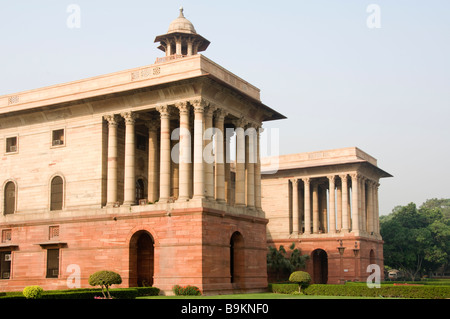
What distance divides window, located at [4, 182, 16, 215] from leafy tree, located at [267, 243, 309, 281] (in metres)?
28.9

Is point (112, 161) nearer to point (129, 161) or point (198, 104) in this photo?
point (129, 161)

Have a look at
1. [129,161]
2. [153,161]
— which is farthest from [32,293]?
[153,161]

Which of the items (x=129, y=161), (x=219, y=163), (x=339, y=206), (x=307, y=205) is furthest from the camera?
(x=339, y=206)

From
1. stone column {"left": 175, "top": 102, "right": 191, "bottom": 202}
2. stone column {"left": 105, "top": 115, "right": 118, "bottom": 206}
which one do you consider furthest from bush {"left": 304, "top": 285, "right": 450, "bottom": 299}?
stone column {"left": 105, "top": 115, "right": 118, "bottom": 206}

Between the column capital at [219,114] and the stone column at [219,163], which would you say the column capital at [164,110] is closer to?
the column capital at [219,114]

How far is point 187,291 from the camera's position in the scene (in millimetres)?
43719

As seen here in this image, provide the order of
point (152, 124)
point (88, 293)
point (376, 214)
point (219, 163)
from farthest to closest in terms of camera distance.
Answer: point (376, 214)
point (152, 124)
point (219, 163)
point (88, 293)

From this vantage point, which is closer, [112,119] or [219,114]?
[219,114]

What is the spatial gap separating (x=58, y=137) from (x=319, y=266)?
4286cm

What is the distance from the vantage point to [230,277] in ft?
158

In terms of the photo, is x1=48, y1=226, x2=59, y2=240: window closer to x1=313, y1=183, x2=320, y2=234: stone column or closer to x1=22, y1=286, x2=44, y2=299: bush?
x1=22, y1=286, x2=44, y2=299: bush

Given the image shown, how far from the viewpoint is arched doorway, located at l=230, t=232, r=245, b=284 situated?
51.0 metres

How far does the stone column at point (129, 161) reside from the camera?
4934 cm
